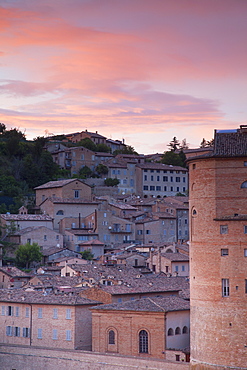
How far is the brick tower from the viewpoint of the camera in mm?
37500

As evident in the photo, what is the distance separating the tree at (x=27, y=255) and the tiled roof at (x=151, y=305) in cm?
Answer: 2114

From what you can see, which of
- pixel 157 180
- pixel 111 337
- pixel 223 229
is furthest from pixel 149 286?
pixel 157 180

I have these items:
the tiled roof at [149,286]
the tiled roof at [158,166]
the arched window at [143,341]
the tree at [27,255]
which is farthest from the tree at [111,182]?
the arched window at [143,341]

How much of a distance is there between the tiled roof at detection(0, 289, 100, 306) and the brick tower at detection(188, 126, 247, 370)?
33.1 feet

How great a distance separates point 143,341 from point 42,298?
24.0ft

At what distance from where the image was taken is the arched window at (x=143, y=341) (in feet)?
144

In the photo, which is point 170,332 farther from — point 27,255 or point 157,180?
point 157,180

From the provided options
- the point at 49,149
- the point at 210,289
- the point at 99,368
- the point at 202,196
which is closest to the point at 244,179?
the point at 202,196

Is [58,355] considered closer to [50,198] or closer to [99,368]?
[99,368]

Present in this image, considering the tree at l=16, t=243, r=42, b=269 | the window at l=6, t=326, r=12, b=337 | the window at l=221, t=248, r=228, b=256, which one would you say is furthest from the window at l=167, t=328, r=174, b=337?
the tree at l=16, t=243, r=42, b=269

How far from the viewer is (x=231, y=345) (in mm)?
37406

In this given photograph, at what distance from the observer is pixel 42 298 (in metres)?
48.2

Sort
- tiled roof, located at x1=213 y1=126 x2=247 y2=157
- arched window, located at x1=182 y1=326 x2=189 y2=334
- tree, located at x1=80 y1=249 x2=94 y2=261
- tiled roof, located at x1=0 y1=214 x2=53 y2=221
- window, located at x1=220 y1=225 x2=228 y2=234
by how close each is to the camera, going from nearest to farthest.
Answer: tiled roof, located at x1=213 y1=126 x2=247 y2=157 < window, located at x1=220 y1=225 x2=228 y2=234 < arched window, located at x1=182 y1=326 x2=189 y2=334 < tree, located at x1=80 y1=249 x2=94 y2=261 < tiled roof, located at x1=0 y1=214 x2=53 y2=221

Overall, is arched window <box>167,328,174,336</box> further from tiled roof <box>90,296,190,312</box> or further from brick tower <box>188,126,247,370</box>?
brick tower <box>188,126,247,370</box>
